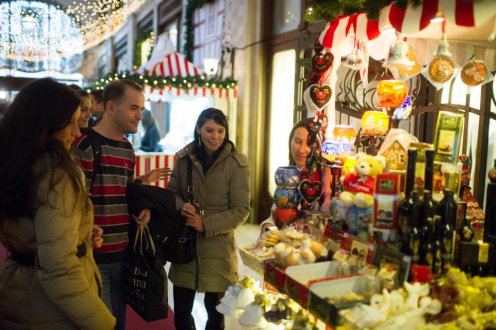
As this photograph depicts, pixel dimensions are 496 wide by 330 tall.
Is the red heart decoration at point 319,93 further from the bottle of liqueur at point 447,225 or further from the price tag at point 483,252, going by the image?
the price tag at point 483,252

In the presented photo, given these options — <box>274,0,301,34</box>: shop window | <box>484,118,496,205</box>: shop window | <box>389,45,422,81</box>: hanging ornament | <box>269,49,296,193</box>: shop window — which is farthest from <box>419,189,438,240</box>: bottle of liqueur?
<box>274,0,301,34</box>: shop window

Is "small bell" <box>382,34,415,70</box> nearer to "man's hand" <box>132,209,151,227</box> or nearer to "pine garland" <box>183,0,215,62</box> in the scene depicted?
"man's hand" <box>132,209,151,227</box>

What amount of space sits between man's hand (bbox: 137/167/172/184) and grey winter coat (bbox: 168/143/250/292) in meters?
0.15

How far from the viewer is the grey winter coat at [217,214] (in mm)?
2527

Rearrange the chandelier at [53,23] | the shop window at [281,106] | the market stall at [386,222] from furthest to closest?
the chandelier at [53,23], the shop window at [281,106], the market stall at [386,222]

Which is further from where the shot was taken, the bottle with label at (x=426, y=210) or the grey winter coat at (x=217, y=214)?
the grey winter coat at (x=217, y=214)

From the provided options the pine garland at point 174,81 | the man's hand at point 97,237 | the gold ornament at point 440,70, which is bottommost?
the man's hand at point 97,237

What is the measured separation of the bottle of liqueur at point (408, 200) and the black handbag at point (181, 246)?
1.14 metres

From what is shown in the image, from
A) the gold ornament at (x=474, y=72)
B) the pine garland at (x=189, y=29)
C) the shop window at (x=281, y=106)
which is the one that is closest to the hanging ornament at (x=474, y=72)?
the gold ornament at (x=474, y=72)

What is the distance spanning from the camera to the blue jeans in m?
2.28

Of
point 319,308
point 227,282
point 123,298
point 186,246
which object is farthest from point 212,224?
point 319,308

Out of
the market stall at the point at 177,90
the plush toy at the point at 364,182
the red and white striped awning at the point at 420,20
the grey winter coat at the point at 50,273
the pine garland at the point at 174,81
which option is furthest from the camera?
the market stall at the point at 177,90

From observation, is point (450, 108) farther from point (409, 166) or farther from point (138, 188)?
point (138, 188)

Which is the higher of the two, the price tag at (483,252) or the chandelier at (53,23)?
the chandelier at (53,23)
